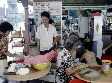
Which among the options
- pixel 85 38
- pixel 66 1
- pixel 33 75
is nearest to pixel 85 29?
pixel 85 38

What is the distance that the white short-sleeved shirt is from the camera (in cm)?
446

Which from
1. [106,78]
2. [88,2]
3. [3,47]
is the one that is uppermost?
[88,2]

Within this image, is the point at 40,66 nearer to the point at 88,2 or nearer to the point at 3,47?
the point at 3,47

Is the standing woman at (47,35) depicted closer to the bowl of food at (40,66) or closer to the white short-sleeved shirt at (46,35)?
the white short-sleeved shirt at (46,35)

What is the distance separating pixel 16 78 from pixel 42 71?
316 millimetres

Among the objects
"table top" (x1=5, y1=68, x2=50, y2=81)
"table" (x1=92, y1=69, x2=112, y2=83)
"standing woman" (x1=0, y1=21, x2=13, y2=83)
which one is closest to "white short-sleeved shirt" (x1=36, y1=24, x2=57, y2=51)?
"standing woman" (x1=0, y1=21, x2=13, y2=83)

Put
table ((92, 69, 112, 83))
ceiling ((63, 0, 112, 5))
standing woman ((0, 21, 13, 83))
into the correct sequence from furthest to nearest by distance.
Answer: ceiling ((63, 0, 112, 5))
standing woman ((0, 21, 13, 83))
table ((92, 69, 112, 83))

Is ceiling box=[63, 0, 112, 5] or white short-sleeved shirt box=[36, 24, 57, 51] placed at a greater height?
ceiling box=[63, 0, 112, 5]

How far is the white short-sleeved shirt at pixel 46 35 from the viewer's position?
446 cm

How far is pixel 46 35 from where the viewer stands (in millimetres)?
4492

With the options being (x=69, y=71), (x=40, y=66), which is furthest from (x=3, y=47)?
(x=69, y=71)

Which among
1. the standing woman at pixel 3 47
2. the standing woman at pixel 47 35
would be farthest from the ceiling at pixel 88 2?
the standing woman at pixel 3 47

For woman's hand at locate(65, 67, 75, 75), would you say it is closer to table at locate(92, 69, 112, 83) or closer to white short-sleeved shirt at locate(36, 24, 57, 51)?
table at locate(92, 69, 112, 83)

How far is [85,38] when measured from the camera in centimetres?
552
